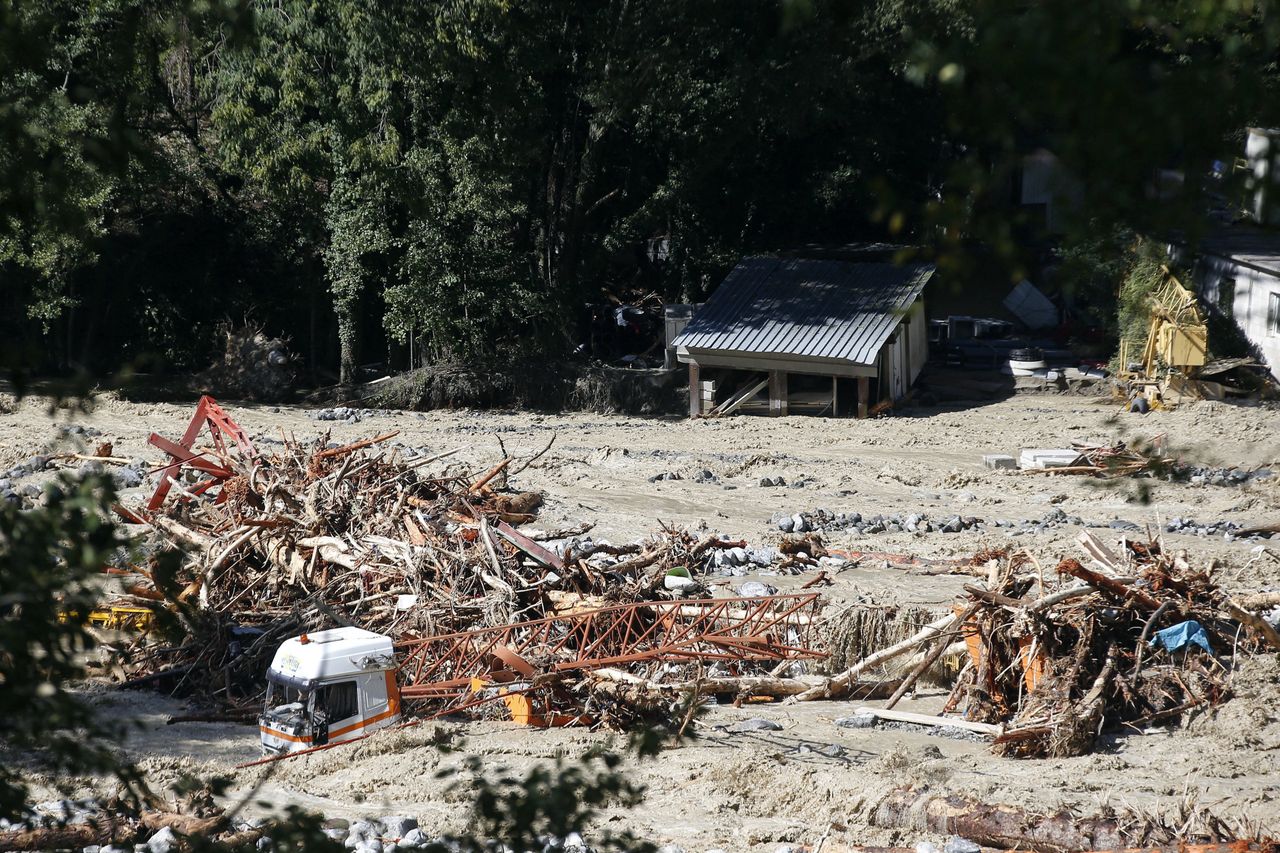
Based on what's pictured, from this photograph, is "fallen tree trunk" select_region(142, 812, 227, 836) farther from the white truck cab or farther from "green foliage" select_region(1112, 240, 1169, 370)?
"green foliage" select_region(1112, 240, 1169, 370)

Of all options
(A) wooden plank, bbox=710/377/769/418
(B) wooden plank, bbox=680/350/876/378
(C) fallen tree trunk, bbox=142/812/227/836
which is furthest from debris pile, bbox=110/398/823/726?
(A) wooden plank, bbox=710/377/769/418

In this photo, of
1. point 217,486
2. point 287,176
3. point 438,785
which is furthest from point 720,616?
point 287,176

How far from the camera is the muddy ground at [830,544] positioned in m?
8.77

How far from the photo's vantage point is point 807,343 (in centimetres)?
2323

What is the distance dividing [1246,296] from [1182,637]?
1604 cm

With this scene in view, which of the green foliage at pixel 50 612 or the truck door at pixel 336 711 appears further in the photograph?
the truck door at pixel 336 711

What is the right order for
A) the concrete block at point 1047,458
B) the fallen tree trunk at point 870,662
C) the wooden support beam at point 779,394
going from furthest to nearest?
the wooden support beam at point 779,394
the concrete block at point 1047,458
the fallen tree trunk at point 870,662

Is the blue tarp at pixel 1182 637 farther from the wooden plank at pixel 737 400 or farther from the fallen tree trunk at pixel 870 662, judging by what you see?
the wooden plank at pixel 737 400

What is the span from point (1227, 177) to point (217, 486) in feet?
46.6

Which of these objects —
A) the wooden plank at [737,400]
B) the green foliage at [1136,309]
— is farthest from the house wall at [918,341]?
the green foliage at [1136,309]

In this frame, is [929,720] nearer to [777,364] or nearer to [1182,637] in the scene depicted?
[1182,637]

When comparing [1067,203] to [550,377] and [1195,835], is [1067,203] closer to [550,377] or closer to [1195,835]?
[1195,835]

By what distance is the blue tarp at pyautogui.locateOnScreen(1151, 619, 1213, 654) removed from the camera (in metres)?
10.4

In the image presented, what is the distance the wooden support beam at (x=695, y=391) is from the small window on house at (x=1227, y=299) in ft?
34.4
